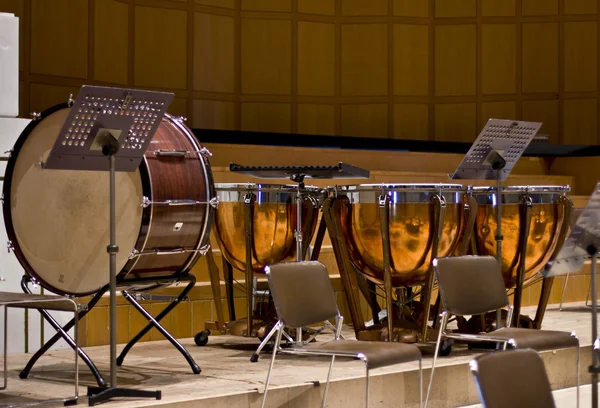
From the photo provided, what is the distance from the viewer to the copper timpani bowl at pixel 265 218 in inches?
201

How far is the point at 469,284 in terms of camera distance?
4324 millimetres

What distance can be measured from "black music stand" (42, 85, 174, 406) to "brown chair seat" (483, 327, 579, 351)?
4.92ft

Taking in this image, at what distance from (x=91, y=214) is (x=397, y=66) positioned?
21.8ft

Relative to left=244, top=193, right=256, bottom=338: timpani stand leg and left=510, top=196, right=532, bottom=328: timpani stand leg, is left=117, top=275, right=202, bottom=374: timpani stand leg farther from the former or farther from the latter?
left=510, top=196, right=532, bottom=328: timpani stand leg

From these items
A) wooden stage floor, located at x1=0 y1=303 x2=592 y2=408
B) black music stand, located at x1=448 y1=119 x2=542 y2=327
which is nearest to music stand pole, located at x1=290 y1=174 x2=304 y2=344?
wooden stage floor, located at x1=0 y1=303 x2=592 y2=408

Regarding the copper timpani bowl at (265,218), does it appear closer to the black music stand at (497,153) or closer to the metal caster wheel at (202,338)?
the metal caster wheel at (202,338)

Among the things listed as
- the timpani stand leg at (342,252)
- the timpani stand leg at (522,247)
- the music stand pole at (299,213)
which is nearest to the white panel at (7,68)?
the music stand pole at (299,213)

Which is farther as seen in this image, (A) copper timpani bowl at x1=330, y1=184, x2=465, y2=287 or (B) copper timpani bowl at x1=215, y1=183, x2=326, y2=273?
(B) copper timpani bowl at x1=215, y1=183, x2=326, y2=273

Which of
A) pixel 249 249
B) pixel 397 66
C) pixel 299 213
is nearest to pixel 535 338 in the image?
pixel 299 213

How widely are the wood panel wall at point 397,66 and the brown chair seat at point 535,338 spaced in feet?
19.2

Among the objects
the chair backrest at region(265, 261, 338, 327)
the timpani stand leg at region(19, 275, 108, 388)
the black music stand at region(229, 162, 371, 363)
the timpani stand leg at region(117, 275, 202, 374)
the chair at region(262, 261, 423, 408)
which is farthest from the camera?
the black music stand at region(229, 162, 371, 363)

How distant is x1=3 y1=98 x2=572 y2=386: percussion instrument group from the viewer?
423cm

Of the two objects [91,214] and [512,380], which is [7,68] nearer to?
[91,214]

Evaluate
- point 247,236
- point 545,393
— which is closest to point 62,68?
point 247,236
